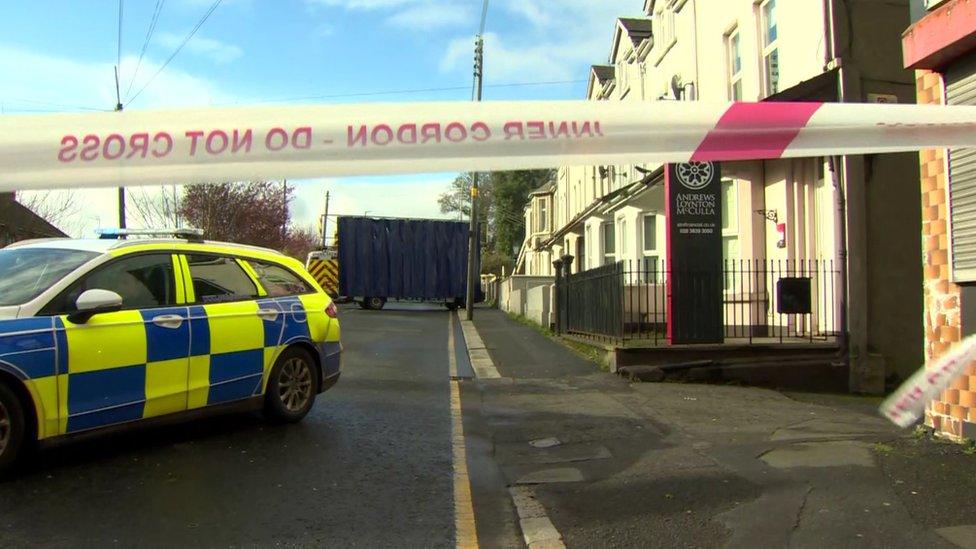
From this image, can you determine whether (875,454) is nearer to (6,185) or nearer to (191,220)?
(6,185)

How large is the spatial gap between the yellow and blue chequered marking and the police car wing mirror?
0.20ft

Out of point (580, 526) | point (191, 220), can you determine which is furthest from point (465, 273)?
point (580, 526)

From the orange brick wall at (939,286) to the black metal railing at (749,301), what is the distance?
4.06m

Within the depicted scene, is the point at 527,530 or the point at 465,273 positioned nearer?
the point at 527,530

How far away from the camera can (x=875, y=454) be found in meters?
5.33

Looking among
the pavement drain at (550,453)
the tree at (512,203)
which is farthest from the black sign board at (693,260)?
the tree at (512,203)

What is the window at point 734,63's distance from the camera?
13.5 metres

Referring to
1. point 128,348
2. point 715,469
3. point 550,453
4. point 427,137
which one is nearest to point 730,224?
point 550,453

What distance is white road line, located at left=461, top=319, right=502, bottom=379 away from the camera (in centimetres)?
1002

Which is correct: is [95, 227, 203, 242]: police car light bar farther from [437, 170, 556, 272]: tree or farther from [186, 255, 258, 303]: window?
[437, 170, 556, 272]: tree

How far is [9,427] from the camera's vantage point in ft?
14.2

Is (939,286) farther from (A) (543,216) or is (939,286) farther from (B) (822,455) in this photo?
(A) (543,216)

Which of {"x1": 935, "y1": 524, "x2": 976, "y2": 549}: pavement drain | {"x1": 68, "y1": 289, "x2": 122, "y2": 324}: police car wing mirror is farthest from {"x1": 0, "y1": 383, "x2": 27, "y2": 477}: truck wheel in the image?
{"x1": 935, "y1": 524, "x2": 976, "y2": 549}: pavement drain

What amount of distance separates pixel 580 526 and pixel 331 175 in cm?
231
